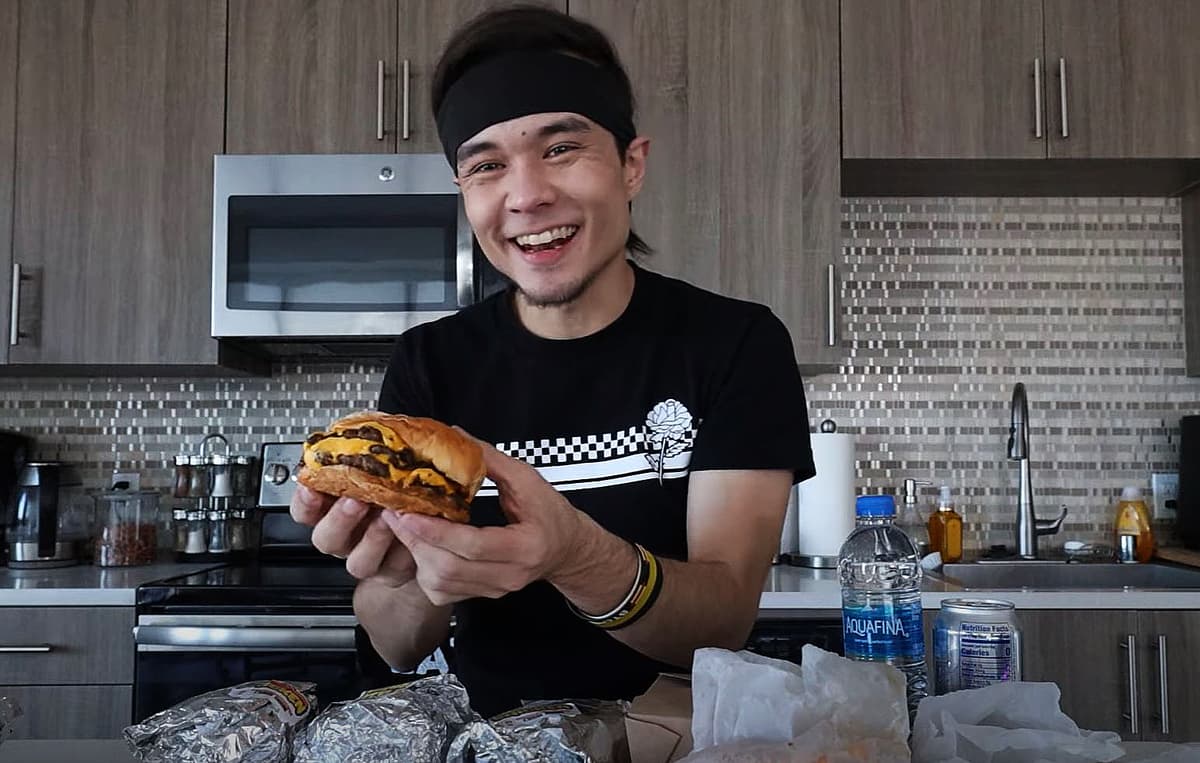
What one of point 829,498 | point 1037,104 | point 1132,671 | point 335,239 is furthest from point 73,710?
point 1037,104

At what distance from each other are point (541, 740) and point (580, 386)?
0.63 metres

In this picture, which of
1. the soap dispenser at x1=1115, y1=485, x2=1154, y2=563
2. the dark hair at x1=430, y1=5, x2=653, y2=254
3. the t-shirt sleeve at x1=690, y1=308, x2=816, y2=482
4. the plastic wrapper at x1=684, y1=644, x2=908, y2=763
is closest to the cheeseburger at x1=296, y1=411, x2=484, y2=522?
the plastic wrapper at x1=684, y1=644, x2=908, y2=763

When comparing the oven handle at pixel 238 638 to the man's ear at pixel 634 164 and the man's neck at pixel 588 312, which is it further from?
the man's ear at pixel 634 164

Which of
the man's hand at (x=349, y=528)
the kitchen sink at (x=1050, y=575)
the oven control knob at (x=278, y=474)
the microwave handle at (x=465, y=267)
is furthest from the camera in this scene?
the oven control knob at (x=278, y=474)

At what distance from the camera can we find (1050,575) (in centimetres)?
240

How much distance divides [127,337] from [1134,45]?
8.42 feet

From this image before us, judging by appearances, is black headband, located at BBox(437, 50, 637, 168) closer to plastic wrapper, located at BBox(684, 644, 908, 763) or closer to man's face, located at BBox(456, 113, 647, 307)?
man's face, located at BBox(456, 113, 647, 307)

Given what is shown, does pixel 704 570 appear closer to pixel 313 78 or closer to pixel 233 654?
pixel 233 654

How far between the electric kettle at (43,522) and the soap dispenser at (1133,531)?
2652 mm

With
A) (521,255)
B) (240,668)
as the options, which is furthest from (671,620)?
(240,668)

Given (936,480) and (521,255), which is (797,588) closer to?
(936,480)

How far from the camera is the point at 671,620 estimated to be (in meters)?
0.95

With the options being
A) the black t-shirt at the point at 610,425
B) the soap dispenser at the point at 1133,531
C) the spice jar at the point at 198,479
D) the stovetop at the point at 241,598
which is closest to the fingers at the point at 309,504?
the black t-shirt at the point at 610,425

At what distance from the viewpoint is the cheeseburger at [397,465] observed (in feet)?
2.60
